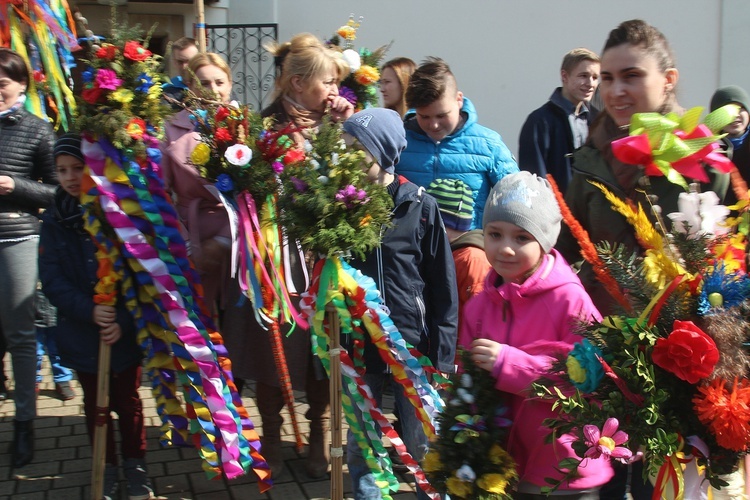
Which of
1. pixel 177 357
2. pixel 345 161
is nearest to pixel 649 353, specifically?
pixel 345 161

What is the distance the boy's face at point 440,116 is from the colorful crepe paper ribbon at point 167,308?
4.63ft

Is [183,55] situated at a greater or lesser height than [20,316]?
greater

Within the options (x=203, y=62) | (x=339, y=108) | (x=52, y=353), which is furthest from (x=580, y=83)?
(x=52, y=353)

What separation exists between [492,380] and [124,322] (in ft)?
6.13

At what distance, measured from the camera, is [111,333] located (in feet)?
11.5

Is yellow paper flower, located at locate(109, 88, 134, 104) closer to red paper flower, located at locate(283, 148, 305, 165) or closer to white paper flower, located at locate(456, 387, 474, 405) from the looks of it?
red paper flower, located at locate(283, 148, 305, 165)

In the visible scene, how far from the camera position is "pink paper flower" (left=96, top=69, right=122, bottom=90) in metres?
3.30

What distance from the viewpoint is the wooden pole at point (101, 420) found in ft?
11.4

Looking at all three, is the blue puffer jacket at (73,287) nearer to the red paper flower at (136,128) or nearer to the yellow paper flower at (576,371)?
the red paper flower at (136,128)

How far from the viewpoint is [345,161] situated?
297 cm

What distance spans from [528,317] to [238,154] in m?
1.53

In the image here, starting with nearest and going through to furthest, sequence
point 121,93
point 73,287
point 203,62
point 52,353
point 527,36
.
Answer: point 121,93
point 73,287
point 203,62
point 52,353
point 527,36

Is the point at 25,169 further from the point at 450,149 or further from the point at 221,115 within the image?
the point at 450,149

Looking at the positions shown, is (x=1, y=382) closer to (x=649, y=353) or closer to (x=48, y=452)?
(x=48, y=452)
